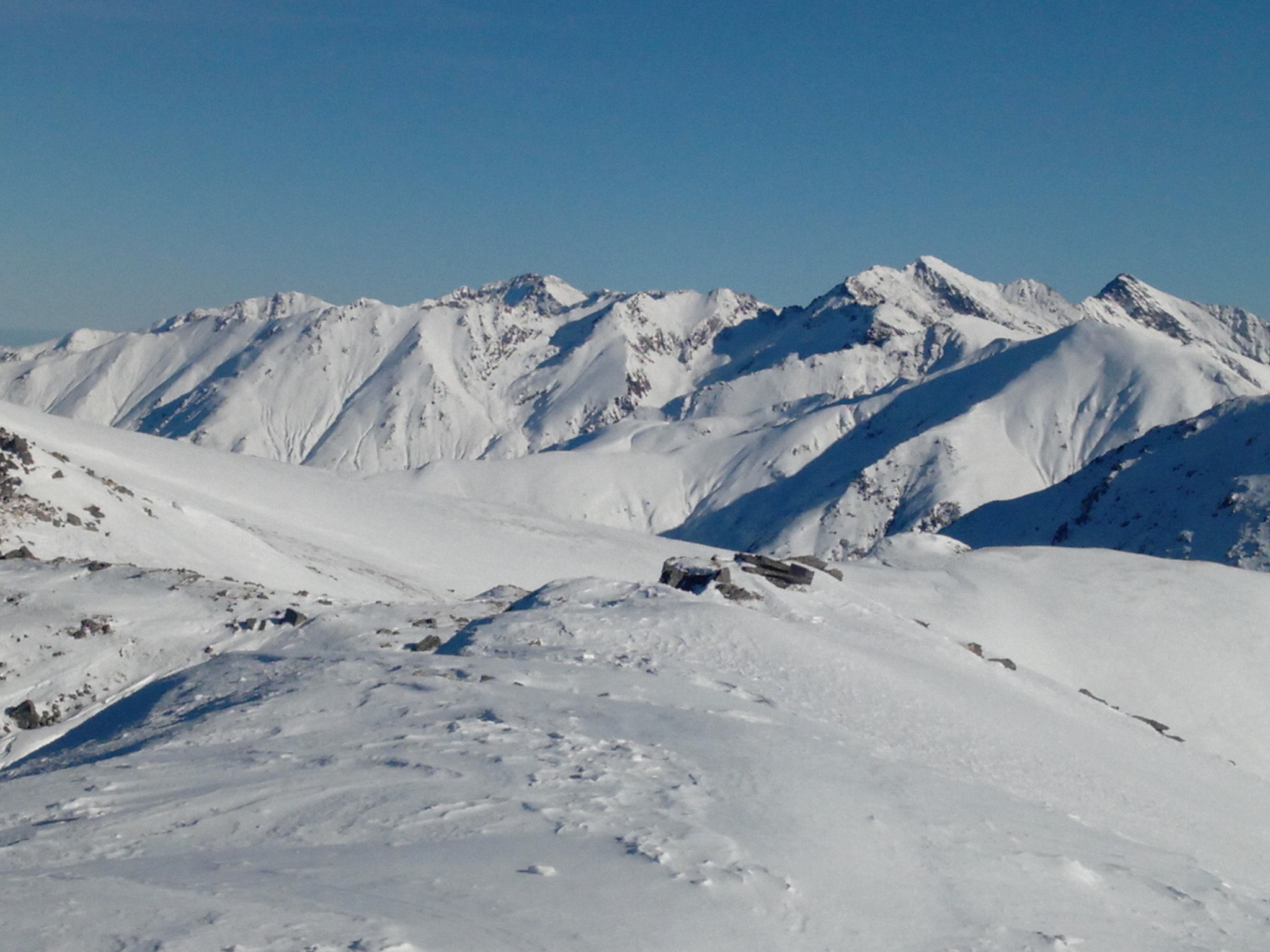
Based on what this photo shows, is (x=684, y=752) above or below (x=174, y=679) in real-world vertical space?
above

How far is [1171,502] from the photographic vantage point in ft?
370

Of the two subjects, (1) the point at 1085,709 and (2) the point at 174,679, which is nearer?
(2) the point at 174,679

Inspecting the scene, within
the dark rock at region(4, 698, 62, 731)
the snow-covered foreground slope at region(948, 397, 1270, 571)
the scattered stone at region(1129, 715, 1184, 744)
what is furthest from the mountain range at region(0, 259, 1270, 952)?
the snow-covered foreground slope at region(948, 397, 1270, 571)

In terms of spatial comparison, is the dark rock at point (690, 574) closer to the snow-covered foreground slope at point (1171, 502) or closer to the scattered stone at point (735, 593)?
the scattered stone at point (735, 593)

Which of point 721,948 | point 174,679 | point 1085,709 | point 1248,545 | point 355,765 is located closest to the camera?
point 721,948

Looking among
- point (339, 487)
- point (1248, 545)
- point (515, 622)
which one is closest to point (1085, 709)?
point (515, 622)

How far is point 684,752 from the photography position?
42.5 ft

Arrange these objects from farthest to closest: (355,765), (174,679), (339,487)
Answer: (339,487) < (174,679) < (355,765)

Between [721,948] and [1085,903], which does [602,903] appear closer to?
[721,948]

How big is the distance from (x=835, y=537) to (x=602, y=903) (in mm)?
176646

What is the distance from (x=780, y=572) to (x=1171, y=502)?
101 m

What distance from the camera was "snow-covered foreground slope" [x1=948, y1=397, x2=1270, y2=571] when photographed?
10156 cm

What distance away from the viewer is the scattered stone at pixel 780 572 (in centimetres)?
2859

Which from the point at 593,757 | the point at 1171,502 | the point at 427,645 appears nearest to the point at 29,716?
the point at 427,645
